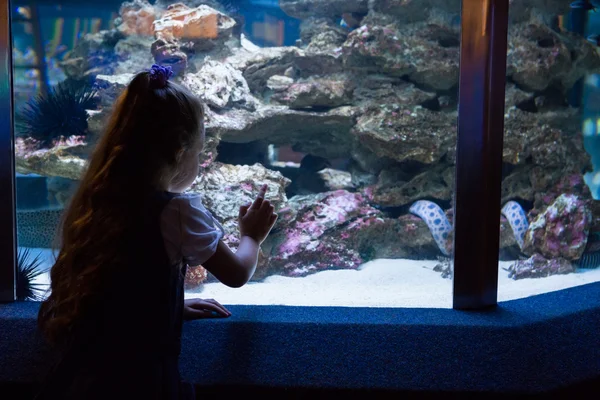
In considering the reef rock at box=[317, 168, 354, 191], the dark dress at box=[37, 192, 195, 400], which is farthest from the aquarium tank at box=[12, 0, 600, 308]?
the dark dress at box=[37, 192, 195, 400]

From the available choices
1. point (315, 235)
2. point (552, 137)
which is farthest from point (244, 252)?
point (552, 137)

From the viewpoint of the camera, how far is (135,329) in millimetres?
1113

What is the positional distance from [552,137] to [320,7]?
3.06 m

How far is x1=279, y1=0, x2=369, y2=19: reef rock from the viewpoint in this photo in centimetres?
487

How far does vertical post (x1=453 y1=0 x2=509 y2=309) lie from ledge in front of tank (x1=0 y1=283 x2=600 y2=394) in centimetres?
18

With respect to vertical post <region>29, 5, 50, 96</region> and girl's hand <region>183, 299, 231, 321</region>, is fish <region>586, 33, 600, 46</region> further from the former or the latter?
vertical post <region>29, 5, 50, 96</region>

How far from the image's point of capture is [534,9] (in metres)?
3.77

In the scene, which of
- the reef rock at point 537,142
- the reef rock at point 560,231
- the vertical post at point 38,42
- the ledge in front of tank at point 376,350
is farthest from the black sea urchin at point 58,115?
the reef rock at point 560,231

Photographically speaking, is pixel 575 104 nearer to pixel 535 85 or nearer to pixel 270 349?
pixel 535 85

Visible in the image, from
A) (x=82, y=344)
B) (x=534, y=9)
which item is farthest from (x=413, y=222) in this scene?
(x=82, y=344)

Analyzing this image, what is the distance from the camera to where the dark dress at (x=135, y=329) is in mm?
1076

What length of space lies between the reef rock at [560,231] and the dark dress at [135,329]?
357 cm

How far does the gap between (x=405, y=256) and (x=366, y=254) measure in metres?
0.46

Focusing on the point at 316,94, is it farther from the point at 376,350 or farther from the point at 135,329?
the point at 135,329
